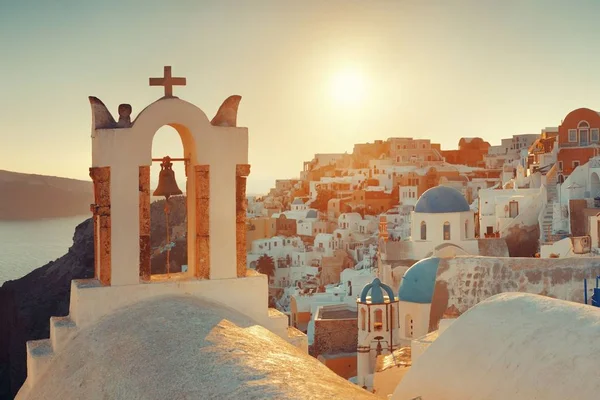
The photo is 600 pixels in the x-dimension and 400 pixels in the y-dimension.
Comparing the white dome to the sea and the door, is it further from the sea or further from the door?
the sea

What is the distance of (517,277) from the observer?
9.55 metres

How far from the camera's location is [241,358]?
352 cm

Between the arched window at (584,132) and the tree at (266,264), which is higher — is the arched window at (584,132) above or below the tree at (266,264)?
above

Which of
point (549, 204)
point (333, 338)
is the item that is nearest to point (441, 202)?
point (333, 338)

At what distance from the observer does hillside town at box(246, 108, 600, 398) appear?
10.8 metres

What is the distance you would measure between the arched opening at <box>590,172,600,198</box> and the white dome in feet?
78.2

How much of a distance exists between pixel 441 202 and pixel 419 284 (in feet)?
18.9

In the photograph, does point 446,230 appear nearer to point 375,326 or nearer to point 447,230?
point 447,230

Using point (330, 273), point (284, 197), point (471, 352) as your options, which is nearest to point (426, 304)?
point (471, 352)

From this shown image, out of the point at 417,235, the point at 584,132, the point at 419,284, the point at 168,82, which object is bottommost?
the point at 419,284

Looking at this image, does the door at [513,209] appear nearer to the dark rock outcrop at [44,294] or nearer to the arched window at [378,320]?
the arched window at [378,320]

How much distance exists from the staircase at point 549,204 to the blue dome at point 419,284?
1004 cm

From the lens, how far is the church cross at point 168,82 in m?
5.29

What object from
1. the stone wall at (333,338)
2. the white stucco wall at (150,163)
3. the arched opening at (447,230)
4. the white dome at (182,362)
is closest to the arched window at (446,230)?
the arched opening at (447,230)
